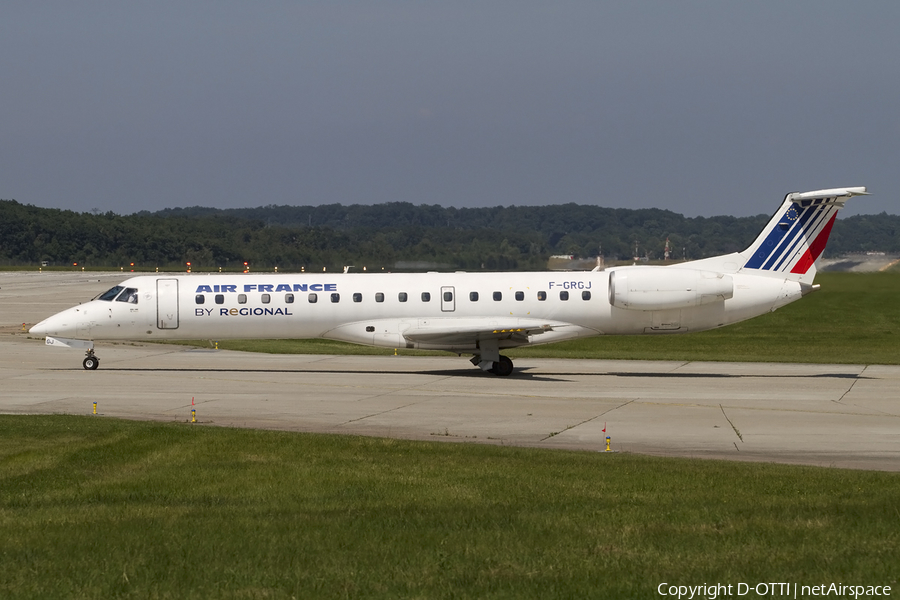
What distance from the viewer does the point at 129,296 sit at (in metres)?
30.7

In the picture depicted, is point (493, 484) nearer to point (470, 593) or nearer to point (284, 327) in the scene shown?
point (470, 593)

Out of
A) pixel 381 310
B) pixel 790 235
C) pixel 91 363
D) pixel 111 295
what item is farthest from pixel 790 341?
pixel 91 363

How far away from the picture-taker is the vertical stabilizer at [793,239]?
30422mm

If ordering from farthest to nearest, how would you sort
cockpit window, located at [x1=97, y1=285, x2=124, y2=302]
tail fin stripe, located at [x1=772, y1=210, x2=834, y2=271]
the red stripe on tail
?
cockpit window, located at [x1=97, y1=285, x2=124, y2=302], the red stripe on tail, tail fin stripe, located at [x1=772, y1=210, x2=834, y2=271]

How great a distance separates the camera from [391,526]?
10750 millimetres

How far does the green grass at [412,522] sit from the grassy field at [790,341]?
70.9 ft

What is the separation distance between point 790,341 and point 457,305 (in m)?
19.5

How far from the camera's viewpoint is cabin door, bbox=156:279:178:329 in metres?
30.4

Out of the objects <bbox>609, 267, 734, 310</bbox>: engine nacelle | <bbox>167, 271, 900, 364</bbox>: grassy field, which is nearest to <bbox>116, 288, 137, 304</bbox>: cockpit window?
<bbox>167, 271, 900, 364</bbox>: grassy field

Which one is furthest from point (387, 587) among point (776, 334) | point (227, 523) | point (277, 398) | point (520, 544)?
point (776, 334)

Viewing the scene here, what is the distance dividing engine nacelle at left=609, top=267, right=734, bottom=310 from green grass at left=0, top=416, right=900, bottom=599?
13683mm

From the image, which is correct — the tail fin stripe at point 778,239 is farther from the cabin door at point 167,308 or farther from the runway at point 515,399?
the cabin door at point 167,308

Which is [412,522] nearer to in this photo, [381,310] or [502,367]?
[502,367]

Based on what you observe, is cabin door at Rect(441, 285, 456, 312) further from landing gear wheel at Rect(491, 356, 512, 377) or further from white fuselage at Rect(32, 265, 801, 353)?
landing gear wheel at Rect(491, 356, 512, 377)
